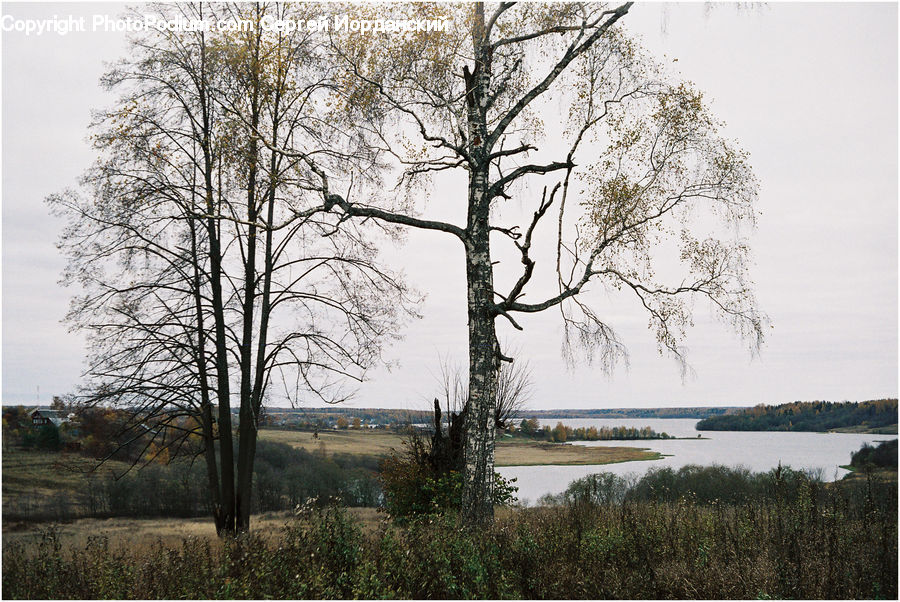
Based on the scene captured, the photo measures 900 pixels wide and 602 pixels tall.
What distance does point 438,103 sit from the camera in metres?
10.5

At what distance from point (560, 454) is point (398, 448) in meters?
3.81

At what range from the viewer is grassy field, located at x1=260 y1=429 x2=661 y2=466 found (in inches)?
492

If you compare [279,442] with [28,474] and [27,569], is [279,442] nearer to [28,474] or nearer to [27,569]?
[28,474]

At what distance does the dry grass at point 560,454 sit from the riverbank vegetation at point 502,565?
16.9 ft

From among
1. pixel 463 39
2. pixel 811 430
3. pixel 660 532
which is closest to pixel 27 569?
pixel 660 532

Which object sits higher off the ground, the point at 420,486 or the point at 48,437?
the point at 48,437

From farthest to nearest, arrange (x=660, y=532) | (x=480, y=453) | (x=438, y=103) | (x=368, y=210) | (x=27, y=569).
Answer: (x=438, y=103), (x=368, y=210), (x=480, y=453), (x=660, y=532), (x=27, y=569)

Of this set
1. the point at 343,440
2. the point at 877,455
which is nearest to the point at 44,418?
the point at 343,440

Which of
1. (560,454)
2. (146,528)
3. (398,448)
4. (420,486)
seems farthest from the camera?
(560,454)

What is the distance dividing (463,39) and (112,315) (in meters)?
7.40

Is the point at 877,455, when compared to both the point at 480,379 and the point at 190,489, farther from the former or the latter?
the point at 190,489

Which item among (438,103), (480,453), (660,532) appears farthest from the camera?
(438,103)

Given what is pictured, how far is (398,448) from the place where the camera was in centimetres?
1206

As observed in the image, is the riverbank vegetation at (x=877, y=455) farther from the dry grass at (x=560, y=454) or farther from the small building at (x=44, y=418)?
the small building at (x=44, y=418)
